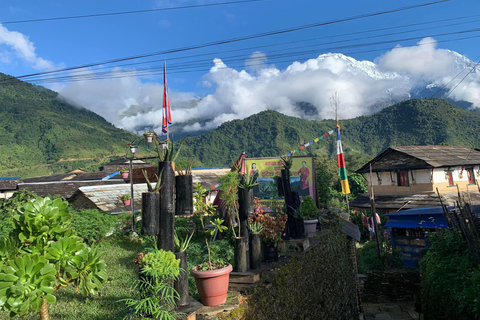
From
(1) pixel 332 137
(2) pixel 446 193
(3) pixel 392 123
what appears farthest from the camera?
(1) pixel 332 137

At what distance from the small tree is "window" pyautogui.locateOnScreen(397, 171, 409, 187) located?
28.2m

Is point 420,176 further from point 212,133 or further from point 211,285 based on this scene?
point 212,133

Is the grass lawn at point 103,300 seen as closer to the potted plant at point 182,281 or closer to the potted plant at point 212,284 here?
the potted plant at point 182,281

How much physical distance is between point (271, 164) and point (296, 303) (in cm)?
637

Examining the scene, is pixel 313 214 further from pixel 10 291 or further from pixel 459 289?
pixel 10 291

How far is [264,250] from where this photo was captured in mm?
6156

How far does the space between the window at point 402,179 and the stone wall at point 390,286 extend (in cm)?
1292

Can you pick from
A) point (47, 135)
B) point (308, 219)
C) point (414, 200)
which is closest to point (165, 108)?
point (308, 219)

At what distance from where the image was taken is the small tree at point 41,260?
1963mm

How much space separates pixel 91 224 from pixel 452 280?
33.8ft

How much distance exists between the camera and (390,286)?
15.5 m

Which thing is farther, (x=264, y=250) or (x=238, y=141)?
(x=238, y=141)

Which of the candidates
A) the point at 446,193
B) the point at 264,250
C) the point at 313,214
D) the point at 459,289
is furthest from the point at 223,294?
the point at 446,193

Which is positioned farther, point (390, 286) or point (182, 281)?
point (390, 286)
